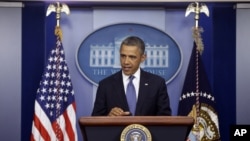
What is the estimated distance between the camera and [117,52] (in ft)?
15.9

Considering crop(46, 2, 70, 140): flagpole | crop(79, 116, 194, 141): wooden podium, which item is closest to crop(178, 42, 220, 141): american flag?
crop(46, 2, 70, 140): flagpole

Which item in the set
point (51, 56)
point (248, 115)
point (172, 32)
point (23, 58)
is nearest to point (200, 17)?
point (172, 32)

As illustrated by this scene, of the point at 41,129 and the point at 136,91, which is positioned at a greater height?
the point at 136,91

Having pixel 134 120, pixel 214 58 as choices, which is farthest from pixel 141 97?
pixel 214 58

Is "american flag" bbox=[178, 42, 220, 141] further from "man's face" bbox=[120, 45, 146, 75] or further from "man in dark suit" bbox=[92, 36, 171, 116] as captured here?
"man's face" bbox=[120, 45, 146, 75]

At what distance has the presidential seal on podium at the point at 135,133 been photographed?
208cm

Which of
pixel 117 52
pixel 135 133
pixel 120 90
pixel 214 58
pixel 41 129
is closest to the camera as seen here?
pixel 135 133

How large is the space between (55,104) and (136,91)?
1.29m

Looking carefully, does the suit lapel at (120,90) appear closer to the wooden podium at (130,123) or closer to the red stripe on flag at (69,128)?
the red stripe on flag at (69,128)

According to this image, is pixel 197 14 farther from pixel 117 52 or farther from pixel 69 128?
pixel 69 128

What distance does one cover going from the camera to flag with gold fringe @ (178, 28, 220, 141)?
15.5ft

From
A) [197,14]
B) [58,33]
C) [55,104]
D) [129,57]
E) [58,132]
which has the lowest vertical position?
[58,132]

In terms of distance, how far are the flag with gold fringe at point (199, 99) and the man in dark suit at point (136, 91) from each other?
1160 millimetres

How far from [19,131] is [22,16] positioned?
1054 millimetres
